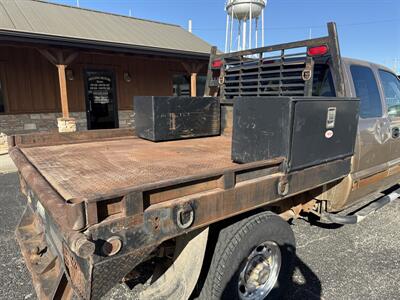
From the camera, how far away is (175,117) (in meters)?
3.67

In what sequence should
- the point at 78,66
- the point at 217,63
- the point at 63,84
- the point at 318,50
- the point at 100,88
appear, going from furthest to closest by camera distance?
the point at 100,88 → the point at 78,66 → the point at 63,84 → the point at 217,63 → the point at 318,50

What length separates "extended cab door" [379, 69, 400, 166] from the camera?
374 cm

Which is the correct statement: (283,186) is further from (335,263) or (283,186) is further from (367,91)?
(367,91)

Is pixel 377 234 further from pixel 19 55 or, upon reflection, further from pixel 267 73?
pixel 19 55

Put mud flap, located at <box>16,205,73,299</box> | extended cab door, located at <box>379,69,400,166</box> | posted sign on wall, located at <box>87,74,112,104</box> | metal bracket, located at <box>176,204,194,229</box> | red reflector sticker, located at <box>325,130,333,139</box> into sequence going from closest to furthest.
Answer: metal bracket, located at <box>176,204,194,229</box> → mud flap, located at <box>16,205,73,299</box> → red reflector sticker, located at <box>325,130,333,139</box> → extended cab door, located at <box>379,69,400,166</box> → posted sign on wall, located at <box>87,74,112,104</box>

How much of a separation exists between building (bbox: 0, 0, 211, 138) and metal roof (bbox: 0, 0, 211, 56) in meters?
0.02

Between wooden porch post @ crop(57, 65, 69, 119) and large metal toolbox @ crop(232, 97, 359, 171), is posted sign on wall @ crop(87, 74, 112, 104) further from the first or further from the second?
large metal toolbox @ crop(232, 97, 359, 171)

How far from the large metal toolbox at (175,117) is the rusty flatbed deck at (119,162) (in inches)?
5.9

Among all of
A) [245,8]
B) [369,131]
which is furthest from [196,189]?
[245,8]

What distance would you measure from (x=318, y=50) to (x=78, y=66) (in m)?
9.36

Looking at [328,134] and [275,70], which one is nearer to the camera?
[328,134]

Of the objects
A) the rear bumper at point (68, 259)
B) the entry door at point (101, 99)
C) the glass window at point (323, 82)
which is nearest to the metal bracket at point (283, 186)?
the rear bumper at point (68, 259)

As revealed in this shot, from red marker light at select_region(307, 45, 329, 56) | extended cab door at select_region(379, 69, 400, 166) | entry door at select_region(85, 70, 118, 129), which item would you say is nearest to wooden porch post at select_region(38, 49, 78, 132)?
entry door at select_region(85, 70, 118, 129)

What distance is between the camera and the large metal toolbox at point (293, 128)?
2.03 m
